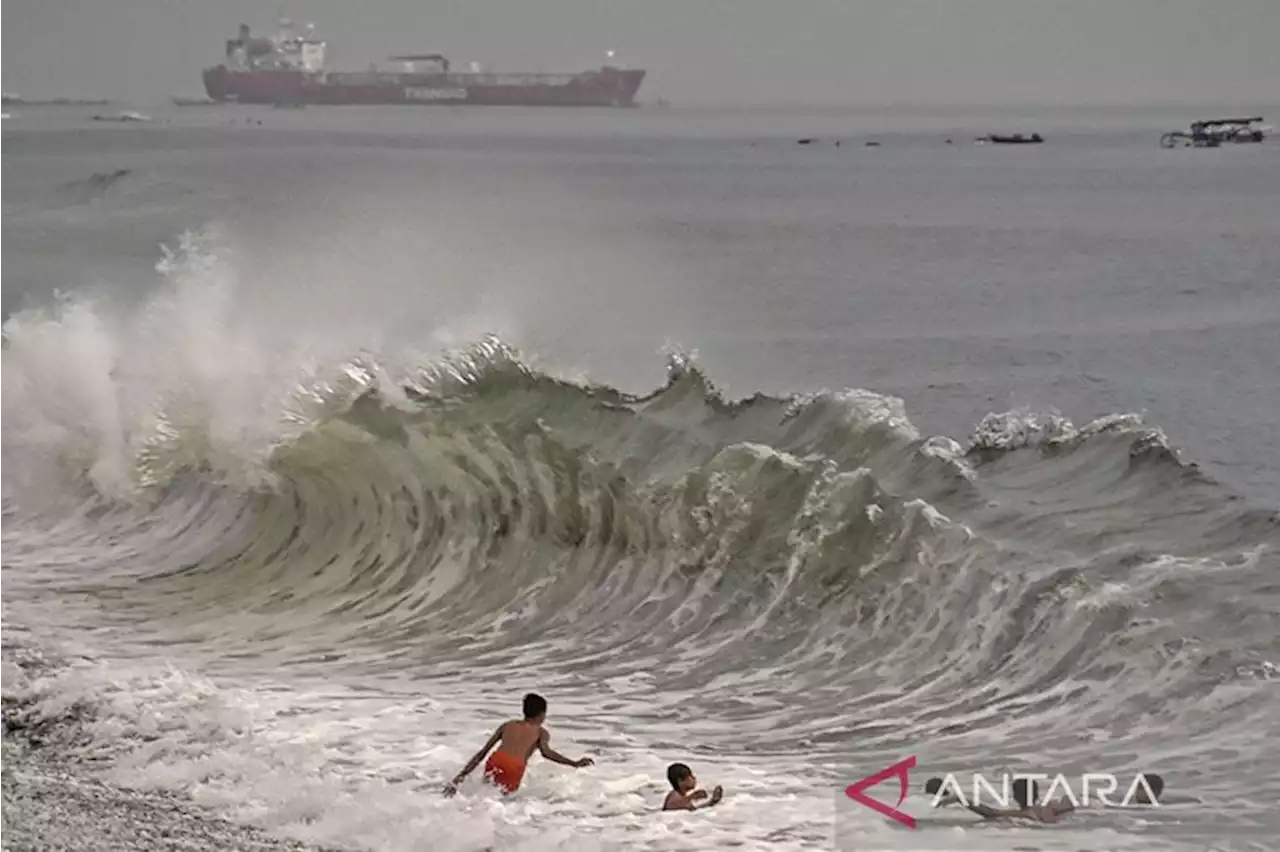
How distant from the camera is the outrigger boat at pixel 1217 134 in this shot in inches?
120

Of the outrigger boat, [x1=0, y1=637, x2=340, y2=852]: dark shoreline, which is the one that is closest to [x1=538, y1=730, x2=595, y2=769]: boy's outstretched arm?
[x1=0, y1=637, x2=340, y2=852]: dark shoreline

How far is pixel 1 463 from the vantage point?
3951mm

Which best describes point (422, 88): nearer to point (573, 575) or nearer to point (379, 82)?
point (379, 82)

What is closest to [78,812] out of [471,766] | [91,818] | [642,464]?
[91,818]

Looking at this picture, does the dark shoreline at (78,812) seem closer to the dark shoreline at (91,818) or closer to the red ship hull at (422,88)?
the dark shoreline at (91,818)

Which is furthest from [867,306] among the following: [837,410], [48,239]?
[48,239]

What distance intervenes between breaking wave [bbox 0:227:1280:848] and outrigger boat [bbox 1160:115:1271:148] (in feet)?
1.89

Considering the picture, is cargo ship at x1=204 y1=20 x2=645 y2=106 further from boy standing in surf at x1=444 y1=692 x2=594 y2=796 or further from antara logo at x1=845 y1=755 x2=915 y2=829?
antara logo at x1=845 y1=755 x2=915 y2=829

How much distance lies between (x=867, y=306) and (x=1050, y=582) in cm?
70

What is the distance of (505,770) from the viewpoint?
105 inches

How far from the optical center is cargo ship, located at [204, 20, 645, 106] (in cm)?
347

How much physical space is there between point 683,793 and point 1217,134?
1.67 meters

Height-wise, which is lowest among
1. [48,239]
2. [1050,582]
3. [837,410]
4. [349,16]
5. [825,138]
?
[1050,582]

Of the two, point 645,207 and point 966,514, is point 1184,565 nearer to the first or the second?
point 966,514
